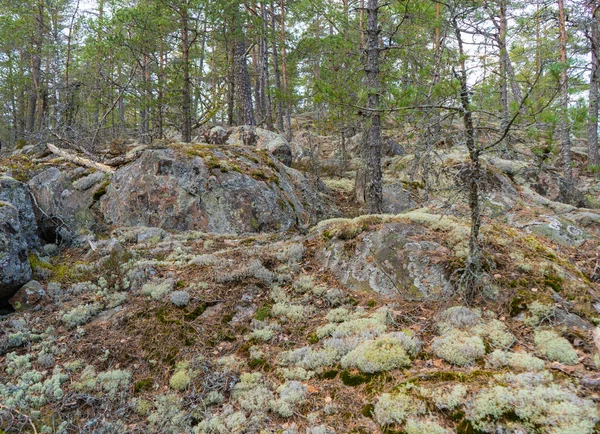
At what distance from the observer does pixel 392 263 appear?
5.08m

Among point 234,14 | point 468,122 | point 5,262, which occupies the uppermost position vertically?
point 234,14

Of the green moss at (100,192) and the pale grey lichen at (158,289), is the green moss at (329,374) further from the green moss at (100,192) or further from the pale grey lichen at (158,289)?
the green moss at (100,192)

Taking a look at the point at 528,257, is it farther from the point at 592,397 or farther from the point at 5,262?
the point at 5,262

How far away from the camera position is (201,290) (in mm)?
5266

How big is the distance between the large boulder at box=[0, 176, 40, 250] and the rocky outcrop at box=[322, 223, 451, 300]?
567 centimetres

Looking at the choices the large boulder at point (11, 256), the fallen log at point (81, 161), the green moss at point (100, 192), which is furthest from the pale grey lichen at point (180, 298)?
the fallen log at point (81, 161)

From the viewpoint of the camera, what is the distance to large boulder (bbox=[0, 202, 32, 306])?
511cm

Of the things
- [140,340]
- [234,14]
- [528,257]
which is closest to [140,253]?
[140,340]

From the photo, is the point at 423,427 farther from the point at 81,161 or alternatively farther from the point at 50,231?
the point at 81,161

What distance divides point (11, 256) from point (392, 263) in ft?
19.0

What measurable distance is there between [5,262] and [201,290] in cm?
292

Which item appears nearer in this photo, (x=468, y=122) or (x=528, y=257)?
(x=468, y=122)

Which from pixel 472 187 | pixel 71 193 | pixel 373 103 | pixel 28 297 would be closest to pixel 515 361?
pixel 472 187

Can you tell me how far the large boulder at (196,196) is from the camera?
8.35 m
